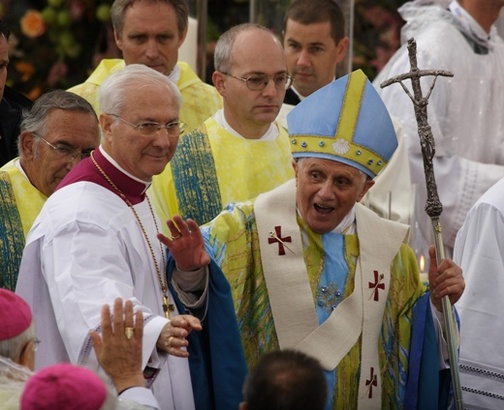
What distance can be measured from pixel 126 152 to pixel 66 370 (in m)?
1.84

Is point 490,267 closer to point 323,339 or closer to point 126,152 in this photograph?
point 323,339

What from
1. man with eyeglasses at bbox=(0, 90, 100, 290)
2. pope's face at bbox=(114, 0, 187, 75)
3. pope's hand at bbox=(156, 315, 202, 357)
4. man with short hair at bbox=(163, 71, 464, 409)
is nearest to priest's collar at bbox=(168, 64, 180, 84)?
pope's face at bbox=(114, 0, 187, 75)

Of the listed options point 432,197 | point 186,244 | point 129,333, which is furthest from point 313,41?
point 129,333

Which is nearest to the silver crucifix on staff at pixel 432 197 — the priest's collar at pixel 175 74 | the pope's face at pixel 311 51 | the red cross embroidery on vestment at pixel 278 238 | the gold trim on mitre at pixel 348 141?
the gold trim on mitre at pixel 348 141

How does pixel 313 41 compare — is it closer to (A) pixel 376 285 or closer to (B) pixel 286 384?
(A) pixel 376 285

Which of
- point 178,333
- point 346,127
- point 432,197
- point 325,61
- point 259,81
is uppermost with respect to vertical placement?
point 325,61

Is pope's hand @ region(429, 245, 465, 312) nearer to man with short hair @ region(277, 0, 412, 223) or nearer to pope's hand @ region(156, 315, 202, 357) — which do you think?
pope's hand @ region(156, 315, 202, 357)

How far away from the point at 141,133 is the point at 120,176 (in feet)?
0.58

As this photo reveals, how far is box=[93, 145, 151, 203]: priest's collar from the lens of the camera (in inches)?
229

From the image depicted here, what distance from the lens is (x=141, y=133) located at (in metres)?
5.80

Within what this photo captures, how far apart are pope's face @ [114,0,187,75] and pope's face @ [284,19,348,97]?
88 cm

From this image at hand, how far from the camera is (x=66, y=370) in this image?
410 centimetres

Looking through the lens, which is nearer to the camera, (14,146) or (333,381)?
(333,381)

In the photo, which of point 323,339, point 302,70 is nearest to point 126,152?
point 323,339
